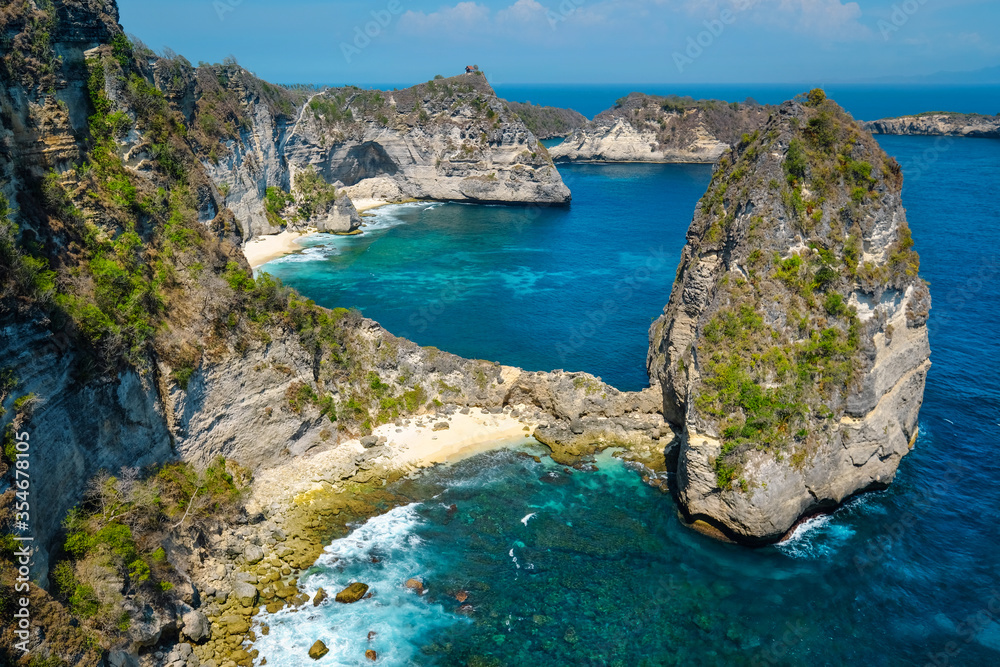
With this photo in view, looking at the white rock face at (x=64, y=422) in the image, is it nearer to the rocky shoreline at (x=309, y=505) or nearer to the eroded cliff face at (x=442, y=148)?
the rocky shoreline at (x=309, y=505)

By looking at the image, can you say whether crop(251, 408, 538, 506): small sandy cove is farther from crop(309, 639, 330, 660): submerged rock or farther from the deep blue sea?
crop(309, 639, 330, 660): submerged rock

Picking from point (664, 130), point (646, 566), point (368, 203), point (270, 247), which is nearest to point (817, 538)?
point (646, 566)

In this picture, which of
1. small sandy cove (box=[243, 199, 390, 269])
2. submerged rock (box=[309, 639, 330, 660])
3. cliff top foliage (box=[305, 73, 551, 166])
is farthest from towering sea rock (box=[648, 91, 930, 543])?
cliff top foliage (box=[305, 73, 551, 166])

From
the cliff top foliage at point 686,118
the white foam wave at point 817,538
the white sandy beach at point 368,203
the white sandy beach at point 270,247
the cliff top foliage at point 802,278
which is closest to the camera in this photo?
the white foam wave at point 817,538

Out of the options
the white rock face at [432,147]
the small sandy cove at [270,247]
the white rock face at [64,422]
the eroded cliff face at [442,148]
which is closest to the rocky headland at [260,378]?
the white rock face at [64,422]

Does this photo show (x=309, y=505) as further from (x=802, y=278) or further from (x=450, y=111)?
(x=450, y=111)

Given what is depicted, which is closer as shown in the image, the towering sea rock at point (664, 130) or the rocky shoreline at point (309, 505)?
the rocky shoreline at point (309, 505)
